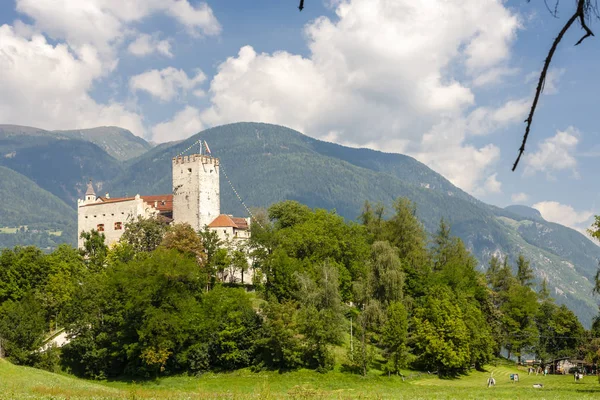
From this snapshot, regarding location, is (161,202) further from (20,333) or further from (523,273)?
(523,273)

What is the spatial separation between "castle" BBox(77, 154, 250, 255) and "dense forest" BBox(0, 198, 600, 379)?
516 cm

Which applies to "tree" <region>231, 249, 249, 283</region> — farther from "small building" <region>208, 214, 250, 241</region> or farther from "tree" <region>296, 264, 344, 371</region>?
"tree" <region>296, 264, 344, 371</region>

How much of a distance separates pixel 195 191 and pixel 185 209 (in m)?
3.18

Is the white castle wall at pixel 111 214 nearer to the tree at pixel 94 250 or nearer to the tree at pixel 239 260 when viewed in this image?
the tree at pixel 94 250

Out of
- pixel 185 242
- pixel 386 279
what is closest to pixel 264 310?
pixel 386 279

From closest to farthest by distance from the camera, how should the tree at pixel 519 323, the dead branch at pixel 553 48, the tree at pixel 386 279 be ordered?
the dead branch at pixel 553 48 < the tree at pixel 386 279 < the tree at pixel 519 323

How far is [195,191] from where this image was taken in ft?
302

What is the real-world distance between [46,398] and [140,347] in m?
39.1

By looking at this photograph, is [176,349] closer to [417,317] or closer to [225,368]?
[225,368]

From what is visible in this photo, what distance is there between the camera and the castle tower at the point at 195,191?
301ft

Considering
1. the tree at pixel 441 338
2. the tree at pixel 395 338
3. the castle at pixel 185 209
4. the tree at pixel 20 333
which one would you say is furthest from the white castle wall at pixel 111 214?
the tree at pixel 441 338

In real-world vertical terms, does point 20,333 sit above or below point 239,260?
below

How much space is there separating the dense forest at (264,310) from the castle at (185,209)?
→ 5162 mm

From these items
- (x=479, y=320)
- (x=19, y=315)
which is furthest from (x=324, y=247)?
(x=19, y=315)
